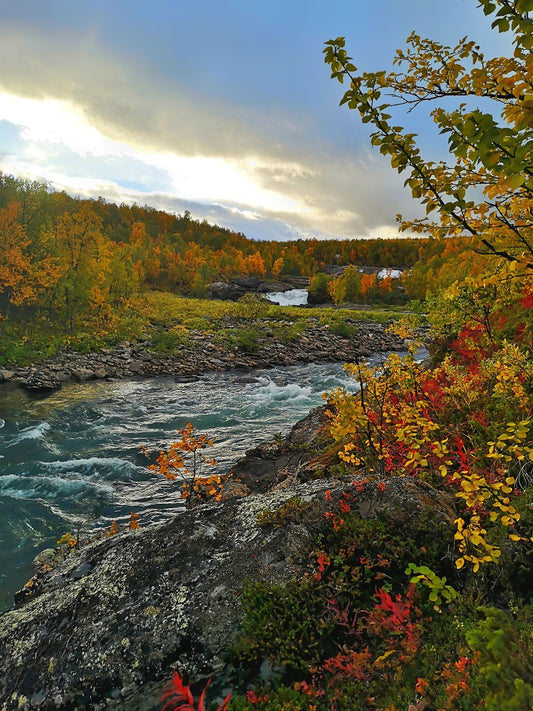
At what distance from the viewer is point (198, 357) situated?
1259 inches

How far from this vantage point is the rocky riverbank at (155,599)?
3.66 metres

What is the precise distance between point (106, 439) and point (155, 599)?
12.9m

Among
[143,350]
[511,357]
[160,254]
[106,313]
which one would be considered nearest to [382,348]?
[143,350]

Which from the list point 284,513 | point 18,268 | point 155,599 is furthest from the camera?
point 18,268

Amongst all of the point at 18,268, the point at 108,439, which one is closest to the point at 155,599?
the point at 108,439

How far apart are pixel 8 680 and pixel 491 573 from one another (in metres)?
5.18

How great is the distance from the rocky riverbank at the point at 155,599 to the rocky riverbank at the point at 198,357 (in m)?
19.7

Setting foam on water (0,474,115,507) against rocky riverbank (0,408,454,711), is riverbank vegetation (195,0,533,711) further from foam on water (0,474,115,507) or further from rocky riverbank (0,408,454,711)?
foam on water (0,474,115,507)

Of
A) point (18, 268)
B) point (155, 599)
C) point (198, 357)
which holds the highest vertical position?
point (18, 268)

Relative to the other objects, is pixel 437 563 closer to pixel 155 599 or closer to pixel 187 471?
pixel 155 599

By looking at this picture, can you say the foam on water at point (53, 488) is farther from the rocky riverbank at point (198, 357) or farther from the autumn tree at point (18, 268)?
the autumn tree at point (18, 268)

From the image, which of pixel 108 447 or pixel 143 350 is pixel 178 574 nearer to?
pixel 108 447

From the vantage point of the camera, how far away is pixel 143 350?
1229 inches

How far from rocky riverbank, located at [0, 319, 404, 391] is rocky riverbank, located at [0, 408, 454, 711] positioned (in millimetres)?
19676
